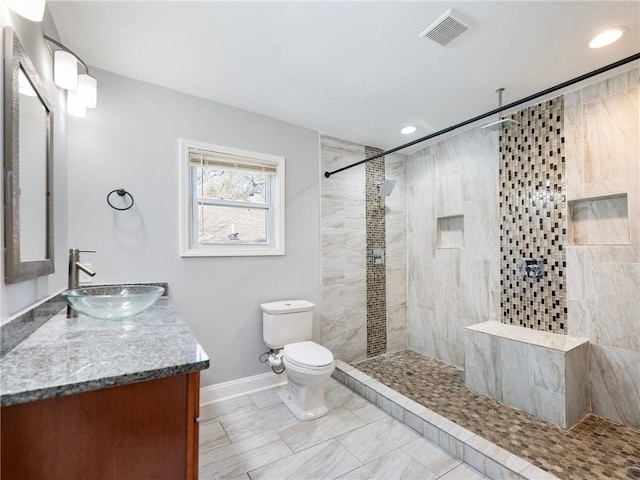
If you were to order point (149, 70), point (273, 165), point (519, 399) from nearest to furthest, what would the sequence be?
point (149, 70)
point (519, 399)
point (273, 165)

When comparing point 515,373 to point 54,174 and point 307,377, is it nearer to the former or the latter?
point 307,377

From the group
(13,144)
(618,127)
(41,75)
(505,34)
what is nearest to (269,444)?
(13,144)

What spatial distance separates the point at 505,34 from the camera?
1.75 m

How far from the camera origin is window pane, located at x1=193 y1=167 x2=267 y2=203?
258 centimetres

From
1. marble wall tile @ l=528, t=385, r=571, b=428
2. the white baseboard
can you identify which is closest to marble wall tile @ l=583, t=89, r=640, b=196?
marble wall tile @ l=528, t=385, r=571, b=428

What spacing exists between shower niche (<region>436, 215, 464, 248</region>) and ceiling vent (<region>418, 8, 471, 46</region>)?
1938mm

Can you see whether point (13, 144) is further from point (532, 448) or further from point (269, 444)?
point (532, 448)

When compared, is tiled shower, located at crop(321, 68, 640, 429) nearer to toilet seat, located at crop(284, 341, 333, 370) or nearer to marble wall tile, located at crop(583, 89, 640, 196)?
marble wall tile, located at crop(583, 89, 640, 196)

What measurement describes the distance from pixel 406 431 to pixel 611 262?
6.14 feet

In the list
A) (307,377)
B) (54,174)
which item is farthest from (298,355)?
(54,174)

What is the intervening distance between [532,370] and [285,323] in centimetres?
188

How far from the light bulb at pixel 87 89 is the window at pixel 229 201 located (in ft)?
2.28

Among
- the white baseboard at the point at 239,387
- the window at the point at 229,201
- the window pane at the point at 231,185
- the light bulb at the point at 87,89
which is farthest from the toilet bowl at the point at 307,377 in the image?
the light bulb at the point at 87,89

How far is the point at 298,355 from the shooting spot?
2275 millimetres
